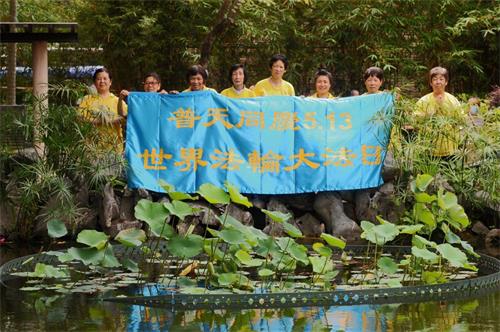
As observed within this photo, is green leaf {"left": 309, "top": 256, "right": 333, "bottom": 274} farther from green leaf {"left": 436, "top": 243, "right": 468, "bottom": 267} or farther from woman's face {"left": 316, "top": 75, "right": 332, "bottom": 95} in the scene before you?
woman's face {"left": 316, "top": 75, "right": 332, "bottom": 95}

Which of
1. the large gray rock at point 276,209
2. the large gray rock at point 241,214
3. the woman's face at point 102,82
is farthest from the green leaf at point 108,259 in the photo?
the woman's face at point 102,82

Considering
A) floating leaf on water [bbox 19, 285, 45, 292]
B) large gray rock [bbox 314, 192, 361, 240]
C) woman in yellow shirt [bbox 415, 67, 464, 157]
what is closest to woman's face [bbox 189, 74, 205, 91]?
large gray rock [bbox 314, 192, 361, 240]

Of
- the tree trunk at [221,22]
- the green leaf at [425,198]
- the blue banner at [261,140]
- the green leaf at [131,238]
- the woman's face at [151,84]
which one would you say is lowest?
the green leaf at [131,238]

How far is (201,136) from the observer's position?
34.4 feet

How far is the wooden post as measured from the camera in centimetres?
1014

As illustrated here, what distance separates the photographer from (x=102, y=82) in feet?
34.9

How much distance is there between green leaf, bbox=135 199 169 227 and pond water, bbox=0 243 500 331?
0.60 m

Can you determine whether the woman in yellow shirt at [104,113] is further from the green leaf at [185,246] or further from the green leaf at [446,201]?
the green leaf at [446,201]

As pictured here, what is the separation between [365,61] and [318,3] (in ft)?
3.69

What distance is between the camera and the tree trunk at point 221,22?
46.3ft

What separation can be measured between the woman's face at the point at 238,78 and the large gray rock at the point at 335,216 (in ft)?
4.61

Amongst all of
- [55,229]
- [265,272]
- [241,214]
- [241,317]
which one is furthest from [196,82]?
[241,317]

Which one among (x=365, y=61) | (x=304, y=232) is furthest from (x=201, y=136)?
(x=365, y=61)

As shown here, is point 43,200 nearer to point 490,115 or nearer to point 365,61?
point 490,115
